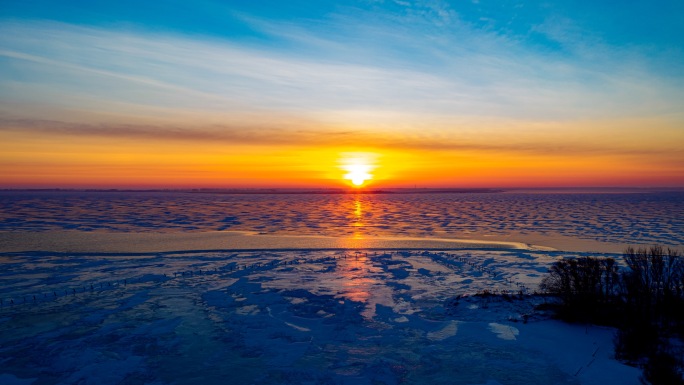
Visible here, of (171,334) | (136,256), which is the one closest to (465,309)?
(171,334)

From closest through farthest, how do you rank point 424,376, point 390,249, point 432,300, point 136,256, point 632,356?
point 424,376
point 632,356
point 432,300
point 136,256
point 390,249

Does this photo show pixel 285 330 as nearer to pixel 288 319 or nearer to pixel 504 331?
pixel 288 319

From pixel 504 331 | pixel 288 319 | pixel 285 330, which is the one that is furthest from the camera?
pixel 288 319

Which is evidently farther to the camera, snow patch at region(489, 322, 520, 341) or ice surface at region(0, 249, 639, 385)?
snow patch at region(489, 322, 520, 341)

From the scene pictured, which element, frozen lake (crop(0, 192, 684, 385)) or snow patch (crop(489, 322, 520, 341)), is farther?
snow patch (crop(489, 322, 520, 341))

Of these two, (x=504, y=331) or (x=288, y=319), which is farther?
(x=288, y=319)

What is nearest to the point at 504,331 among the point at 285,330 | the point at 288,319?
the point at 285,330

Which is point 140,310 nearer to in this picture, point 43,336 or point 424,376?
point 43,336

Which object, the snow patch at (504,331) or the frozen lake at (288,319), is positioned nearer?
the frozen lake at (288,319)

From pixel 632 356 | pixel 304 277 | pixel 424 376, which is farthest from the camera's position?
pixel 304 277

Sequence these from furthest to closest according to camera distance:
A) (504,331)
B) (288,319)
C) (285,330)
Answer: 1. (288,319)
2. (285,330)
3. (504,331)

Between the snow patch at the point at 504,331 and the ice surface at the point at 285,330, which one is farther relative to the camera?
the snow patch at the point at 504,331
